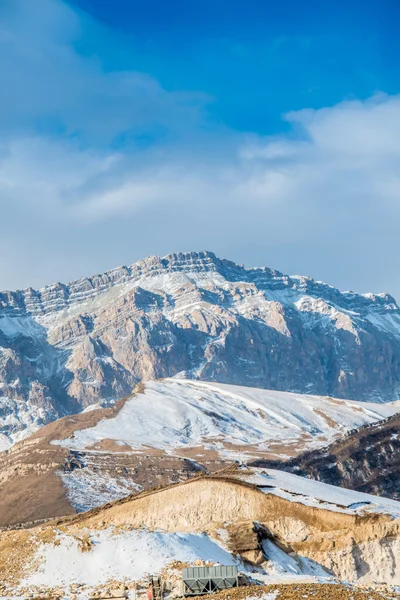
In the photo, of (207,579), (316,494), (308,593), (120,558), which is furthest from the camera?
(316,494)

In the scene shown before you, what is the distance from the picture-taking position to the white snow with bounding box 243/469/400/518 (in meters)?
62.3

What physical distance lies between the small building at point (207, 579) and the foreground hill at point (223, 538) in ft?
3.60

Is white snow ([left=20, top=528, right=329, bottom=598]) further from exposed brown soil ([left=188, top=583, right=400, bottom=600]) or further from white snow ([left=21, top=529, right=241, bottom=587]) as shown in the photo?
exposed brown soil ([left=188, top=583, right=400, bottom=600])

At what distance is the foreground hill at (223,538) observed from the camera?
44281 mm

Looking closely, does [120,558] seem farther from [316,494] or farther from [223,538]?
[316,494]

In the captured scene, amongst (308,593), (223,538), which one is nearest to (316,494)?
(223,538)

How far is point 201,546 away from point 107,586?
28.6ft

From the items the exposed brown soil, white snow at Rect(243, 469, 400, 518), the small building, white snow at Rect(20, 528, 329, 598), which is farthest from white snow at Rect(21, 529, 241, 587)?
white snow at Rect(243, 469, 400, 518)

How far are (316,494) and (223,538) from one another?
17.8m

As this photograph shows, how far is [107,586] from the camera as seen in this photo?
41.3 meters

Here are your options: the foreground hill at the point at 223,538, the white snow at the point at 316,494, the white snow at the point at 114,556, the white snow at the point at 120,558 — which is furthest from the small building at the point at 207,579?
the white snow at the point at 316,494

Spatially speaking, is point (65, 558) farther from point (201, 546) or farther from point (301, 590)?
point (301, 590)

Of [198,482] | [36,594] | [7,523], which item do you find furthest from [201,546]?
[7,523]

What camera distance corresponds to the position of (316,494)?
67938 mm
